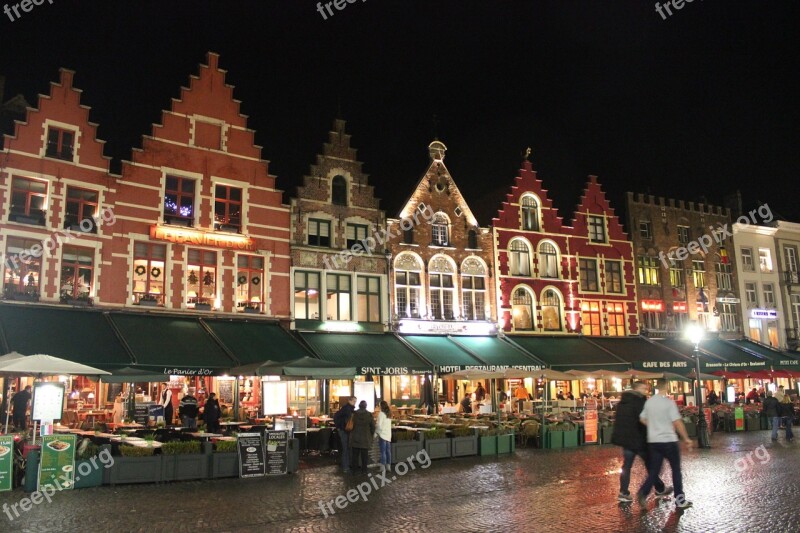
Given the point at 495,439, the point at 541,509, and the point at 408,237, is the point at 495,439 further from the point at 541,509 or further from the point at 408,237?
the point at 408,237

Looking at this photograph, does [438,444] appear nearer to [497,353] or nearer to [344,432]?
[344,432]

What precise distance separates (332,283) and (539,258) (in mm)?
12013

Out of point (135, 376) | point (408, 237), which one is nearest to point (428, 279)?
point (408, 237)

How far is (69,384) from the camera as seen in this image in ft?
79.5

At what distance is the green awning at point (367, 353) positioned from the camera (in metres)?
27.3

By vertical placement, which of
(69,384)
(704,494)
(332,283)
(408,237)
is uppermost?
(408,237)

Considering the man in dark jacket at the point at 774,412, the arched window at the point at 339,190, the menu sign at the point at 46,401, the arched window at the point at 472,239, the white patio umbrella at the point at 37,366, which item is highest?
the arched window at the point at 339,190

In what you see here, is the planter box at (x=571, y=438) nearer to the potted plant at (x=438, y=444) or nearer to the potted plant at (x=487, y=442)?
the potted plant at (x=487, y=442)

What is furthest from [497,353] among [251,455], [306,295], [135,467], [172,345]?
[135,467]

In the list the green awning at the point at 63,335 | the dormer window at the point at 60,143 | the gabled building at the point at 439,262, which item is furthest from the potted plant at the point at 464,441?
the dormer window at the point at 60,143

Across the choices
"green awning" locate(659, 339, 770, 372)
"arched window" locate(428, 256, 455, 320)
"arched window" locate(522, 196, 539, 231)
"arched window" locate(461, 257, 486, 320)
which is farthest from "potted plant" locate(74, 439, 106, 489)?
"green awning" locate(659, 339, 770, 372)

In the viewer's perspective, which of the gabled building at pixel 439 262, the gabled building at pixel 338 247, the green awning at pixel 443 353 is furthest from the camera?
the gabled building at pixel 439 262

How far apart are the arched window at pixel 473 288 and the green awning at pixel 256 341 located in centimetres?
980

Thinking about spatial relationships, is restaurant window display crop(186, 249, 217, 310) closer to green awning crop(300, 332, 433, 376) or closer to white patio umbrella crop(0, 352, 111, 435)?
green awning crop(300, 332, 433, 376)
